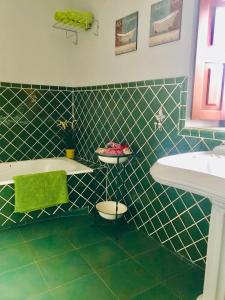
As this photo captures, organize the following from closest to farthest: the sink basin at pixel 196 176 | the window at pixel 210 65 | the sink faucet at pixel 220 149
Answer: the sink basin at pixel 196 176
the sink faucet at pixel 220 149
the window at pixel 210 65

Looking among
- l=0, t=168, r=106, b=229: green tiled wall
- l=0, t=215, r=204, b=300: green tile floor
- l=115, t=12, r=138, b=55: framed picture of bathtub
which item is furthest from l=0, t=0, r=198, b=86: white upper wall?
l=0, t=215, r=204, b=300: green tile floor

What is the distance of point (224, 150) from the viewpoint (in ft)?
5.05

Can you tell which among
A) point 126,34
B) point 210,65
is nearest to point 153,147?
point 210,65

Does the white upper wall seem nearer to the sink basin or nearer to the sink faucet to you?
the sink faucet

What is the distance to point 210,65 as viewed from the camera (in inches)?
71.8

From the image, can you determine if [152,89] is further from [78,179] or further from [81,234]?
[81,234]

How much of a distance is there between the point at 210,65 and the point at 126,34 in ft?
3.03

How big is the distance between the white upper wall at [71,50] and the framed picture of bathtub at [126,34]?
0.05 metres

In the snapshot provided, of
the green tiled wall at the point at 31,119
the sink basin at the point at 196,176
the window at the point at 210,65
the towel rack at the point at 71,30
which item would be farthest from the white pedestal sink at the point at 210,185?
the towel rack at the point at 71,30

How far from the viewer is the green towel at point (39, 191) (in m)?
2.31

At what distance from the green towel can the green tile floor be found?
24 centimetres

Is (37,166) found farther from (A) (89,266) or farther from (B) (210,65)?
(B) (210,65)

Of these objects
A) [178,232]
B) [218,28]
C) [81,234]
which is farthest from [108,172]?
[218,28]

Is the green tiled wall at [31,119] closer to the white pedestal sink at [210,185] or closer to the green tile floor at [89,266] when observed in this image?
the green tile floor at [89,266]
